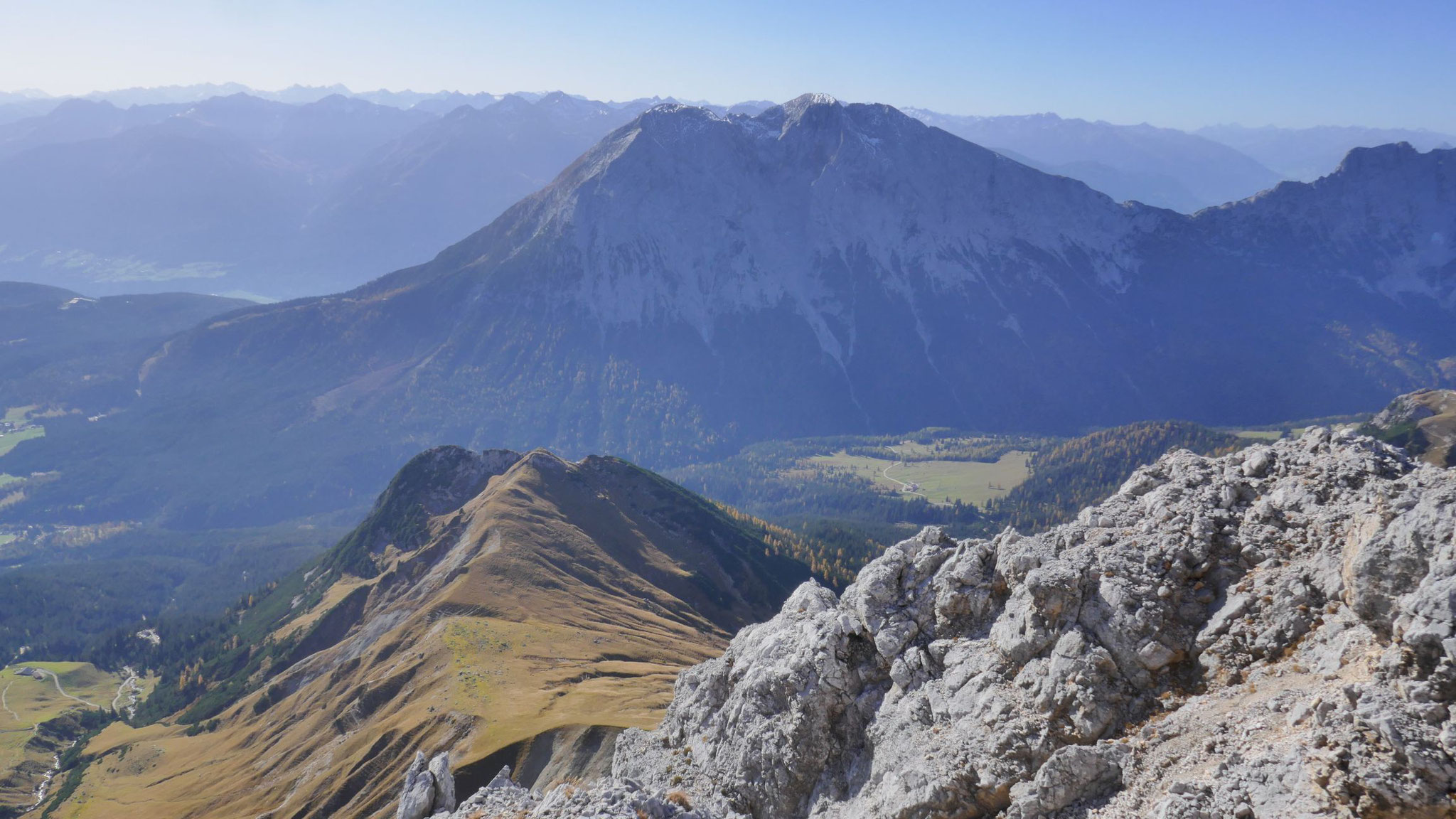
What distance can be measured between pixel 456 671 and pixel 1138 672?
10252 centimetres

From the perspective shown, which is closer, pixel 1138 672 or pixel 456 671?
pixel 1138 672

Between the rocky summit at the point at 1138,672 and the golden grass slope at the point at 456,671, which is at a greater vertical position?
the rocky summit at the point at 1138,672

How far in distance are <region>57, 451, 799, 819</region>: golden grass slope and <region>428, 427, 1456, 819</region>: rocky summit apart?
159 ft

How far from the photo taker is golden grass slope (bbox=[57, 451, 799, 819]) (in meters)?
96.9

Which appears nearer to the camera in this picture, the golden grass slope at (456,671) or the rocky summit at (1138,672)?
the rocky summit at (1138,672)

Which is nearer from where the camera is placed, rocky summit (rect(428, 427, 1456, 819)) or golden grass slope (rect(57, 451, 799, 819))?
rocky summit (rect(428, 427, 1456, 819))

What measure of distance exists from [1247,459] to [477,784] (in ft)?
249

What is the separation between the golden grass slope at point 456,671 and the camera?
9688 centimetres

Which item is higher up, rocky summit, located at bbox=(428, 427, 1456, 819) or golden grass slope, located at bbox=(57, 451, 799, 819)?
rocky summit, located at bbox=(428, 427, 1456, 819)

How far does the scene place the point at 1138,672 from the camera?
31.1 m

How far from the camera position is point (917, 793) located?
33.5 meters

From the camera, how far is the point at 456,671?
113m

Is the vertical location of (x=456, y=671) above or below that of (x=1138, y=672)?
below

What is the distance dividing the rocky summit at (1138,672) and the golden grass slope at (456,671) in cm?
4837
